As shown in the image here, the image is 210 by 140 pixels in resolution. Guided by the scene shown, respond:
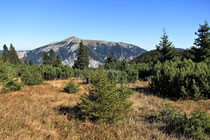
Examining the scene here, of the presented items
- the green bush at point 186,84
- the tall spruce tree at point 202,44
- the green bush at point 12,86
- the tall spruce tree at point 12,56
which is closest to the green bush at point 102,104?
the green bush at point 186,84

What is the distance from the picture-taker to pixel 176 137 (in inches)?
140

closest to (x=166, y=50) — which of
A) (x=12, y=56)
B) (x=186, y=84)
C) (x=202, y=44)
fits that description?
(x=202, y=44)

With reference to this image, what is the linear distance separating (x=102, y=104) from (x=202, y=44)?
109 feet

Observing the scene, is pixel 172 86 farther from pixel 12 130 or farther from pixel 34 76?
pixel 34 76

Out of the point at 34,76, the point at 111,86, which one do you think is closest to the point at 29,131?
the point at 111,86

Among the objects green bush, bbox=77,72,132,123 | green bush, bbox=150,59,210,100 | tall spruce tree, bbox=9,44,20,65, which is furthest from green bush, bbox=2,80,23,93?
tall spruce tree, bbox=9,44,20,65

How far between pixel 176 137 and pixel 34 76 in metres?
14.4

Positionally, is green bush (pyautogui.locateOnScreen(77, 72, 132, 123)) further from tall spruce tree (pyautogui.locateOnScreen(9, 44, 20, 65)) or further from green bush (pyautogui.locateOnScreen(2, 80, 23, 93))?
tall spruce tree (pyautogui.locateOnScreen(9, 44, 20, 65))

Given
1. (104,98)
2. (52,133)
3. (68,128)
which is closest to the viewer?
(52,133)

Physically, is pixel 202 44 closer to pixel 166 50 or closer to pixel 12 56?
pixel 166 50

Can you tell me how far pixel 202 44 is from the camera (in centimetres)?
2777

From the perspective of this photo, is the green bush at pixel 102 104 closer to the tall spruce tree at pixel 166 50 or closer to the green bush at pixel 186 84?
the green bush at pixel 186 84

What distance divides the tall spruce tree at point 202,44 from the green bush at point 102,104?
101 ft

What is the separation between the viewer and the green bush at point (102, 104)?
14.2ft
